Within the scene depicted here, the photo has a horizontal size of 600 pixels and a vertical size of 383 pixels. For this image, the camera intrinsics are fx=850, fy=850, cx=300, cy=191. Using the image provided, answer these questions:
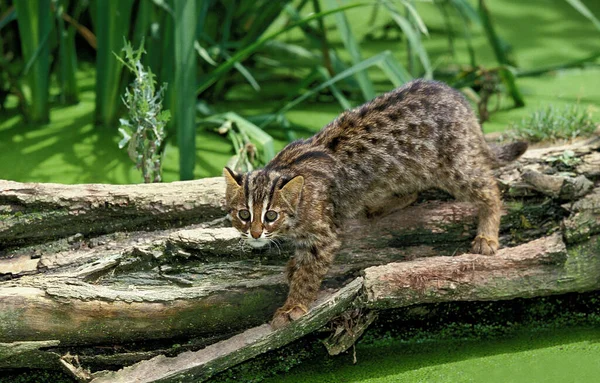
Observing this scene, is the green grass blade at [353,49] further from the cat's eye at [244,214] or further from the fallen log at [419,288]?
the cat's eye at [244,214]

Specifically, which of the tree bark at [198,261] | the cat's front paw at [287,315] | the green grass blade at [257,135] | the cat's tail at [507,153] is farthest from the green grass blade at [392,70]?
the cat's front paw at [287,315]

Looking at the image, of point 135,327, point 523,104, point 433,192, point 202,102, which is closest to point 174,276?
point 135,327

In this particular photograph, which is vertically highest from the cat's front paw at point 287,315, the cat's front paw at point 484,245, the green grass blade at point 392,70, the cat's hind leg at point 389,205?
the green grass blade at point 392,70

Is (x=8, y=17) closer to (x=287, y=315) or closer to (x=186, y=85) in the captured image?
(x=186, y=85)

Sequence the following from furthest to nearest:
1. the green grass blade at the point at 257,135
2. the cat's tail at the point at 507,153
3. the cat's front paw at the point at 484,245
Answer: the green grass blade at the point at 257,135 < the cat's tail at the point at 507,153 < the cat's front paw at the point at 484,245

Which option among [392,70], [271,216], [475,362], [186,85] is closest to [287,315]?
[271,216]

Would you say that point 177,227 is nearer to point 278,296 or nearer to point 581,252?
point 278,296
